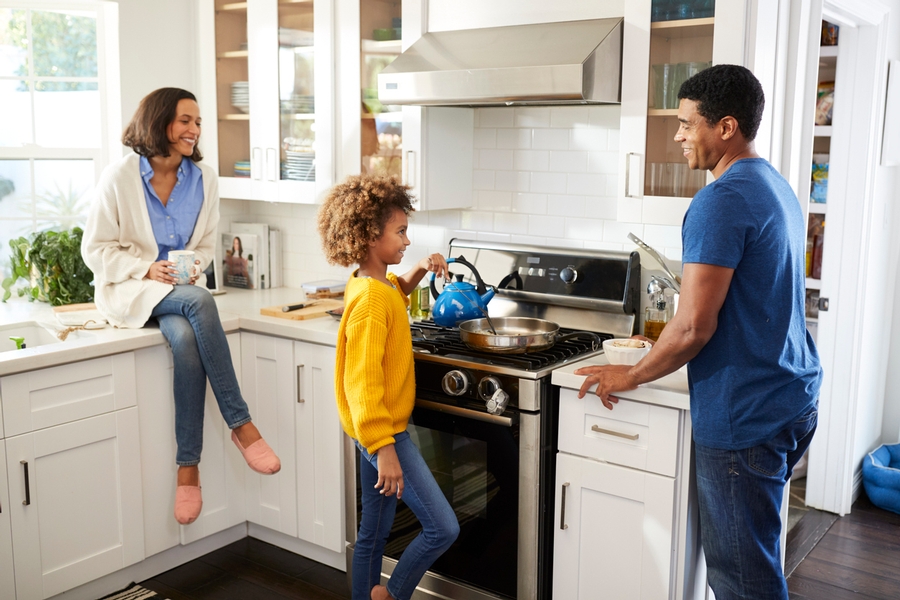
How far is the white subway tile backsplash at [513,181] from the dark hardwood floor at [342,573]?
1572mm

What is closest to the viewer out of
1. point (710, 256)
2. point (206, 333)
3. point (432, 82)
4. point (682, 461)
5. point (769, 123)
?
point (710, 256)

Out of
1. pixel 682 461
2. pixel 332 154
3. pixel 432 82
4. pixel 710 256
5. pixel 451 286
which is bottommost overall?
pixel 682 461

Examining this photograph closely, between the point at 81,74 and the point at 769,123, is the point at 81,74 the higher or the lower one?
the higher one

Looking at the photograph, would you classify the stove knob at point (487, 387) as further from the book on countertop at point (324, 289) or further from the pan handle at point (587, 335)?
the book on countertop at point (324, 289)

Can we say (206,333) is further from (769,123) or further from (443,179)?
(769,123)

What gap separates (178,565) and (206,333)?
0.93m

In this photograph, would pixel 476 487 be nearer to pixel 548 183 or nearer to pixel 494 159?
pixel 548 183

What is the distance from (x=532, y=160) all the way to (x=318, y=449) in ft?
4.34

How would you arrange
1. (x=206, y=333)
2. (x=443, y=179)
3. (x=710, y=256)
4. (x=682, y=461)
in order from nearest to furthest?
1. (x=710, y=256)
2. (x=682, y=461)
3. (x=206, y=333)
4. (x=443, y=179)

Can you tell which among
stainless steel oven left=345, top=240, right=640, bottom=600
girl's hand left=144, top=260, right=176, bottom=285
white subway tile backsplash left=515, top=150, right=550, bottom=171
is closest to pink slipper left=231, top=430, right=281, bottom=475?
stainless steel oven left=345, top=240, right=640, bottom=600

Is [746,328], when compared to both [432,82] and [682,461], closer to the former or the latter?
[682,461]

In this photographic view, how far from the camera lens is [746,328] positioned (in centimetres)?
195

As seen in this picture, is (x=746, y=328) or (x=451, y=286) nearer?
(x=746, y=328)

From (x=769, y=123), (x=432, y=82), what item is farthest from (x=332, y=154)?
(x=769, y=123)
